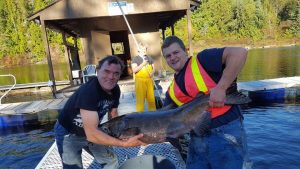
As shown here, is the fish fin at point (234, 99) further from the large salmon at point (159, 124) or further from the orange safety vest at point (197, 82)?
the large salmon at point (159, 124)

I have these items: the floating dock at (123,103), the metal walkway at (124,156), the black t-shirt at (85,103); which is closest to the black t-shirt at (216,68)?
the black t-shirt at (85,103)

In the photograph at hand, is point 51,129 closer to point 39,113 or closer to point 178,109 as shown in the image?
point 39,113

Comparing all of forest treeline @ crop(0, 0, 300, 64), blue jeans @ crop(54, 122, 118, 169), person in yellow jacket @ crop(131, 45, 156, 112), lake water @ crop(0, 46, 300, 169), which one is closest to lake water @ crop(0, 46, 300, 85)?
lake water @ crop(0, 46, 300, 169)

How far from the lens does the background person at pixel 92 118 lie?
122 inches

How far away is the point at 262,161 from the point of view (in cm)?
661

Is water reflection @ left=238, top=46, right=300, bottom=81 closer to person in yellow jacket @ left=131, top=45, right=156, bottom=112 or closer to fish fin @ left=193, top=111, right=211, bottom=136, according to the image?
person in yellow jacket @ left=131, top=45, right=156, bottom=112

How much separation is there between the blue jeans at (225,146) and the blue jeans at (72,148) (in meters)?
1.47

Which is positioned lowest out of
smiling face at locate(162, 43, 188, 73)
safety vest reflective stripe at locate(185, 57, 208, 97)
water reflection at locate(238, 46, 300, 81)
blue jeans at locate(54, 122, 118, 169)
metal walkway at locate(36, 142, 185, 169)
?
water reflection at locate(238, 46, 300, 81)

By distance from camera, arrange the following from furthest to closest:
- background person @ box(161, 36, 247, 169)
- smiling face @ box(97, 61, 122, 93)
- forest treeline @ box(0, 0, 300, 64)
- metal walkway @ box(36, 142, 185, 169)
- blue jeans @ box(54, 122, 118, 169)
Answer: forest treeline @ box(0, 0, 300, 64), metal walkway @ box(36, 142, 185, 169), blue jeans @ box(54, 122, 118, 169), smiling face @ box(97, 61, 122, 93), background person @ box(161, 36, 247, 169)

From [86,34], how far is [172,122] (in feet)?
44.1

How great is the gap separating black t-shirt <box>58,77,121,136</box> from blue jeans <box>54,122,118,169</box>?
10 cm

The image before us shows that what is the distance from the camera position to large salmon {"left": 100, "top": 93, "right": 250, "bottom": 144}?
3014 millimetres

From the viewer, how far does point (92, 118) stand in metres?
3.10

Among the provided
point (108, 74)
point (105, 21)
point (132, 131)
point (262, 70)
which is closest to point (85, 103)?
point (108, 74)
